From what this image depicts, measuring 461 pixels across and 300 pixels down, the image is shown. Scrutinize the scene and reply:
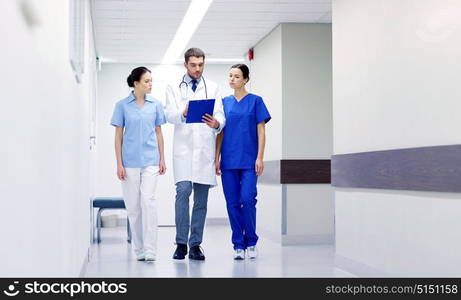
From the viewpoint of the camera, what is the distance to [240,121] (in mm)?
4910

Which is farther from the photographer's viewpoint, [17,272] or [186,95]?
[186,95]

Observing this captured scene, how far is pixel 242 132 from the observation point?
4.89 m

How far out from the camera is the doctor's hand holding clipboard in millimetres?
4586

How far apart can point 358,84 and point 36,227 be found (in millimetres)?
2848

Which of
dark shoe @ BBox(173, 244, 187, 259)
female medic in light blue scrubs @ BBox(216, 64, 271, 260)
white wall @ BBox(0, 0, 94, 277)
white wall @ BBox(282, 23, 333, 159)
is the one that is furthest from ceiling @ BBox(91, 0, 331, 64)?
white wall @ BBox(0, 0, 94, 277)

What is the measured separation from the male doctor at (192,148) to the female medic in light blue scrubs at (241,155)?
0.39 feet

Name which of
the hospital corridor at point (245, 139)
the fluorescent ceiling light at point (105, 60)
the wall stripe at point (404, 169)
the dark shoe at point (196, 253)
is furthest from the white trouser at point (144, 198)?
the fluorescent ceiling light at point (105, 60)

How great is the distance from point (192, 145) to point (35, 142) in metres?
3.06

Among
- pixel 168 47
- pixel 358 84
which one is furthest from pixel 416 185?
pixel 168 47

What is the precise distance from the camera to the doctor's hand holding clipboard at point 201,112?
459 cm

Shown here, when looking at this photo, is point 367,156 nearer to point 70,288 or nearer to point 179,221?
point 179,221

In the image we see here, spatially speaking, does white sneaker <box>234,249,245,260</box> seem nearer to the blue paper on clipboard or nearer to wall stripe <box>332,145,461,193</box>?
wall stripe <box>332,145,461,193</box>

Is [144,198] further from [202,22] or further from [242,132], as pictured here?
[202,22]

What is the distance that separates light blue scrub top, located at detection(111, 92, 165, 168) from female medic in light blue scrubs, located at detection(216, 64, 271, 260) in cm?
55
